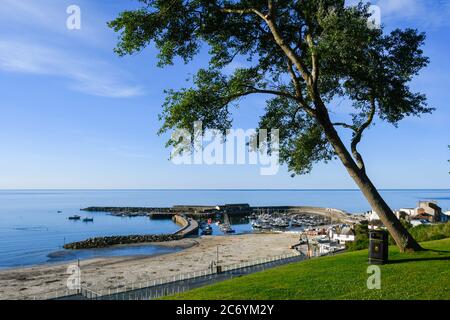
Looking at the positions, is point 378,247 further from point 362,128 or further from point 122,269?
point 122,269

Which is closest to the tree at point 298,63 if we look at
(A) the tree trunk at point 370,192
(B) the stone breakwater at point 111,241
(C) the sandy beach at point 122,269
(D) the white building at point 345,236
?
(A) the tree trunk at point 370,192

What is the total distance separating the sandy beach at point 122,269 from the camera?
117 feet

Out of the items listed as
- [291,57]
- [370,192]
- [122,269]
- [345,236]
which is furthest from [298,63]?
[345,236]

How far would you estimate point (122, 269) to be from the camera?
44125 millimetres

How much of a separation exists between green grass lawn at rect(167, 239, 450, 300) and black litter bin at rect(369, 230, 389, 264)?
331 millimetres

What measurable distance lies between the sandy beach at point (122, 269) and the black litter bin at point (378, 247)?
26921mm

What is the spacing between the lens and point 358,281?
11.4 meters

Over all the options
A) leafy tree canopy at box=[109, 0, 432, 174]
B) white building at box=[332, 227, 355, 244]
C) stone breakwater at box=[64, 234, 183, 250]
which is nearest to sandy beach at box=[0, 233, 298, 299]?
white building at box=[332, 227, 355, 244]

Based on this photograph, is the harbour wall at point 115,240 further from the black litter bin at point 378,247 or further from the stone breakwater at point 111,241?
the black litter bin at point 378,247

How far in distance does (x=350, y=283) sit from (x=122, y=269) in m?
37.9

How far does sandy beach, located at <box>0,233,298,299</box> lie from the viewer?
3562cm

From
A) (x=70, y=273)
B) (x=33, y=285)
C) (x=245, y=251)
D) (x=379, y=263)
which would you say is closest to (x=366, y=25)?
(x=379, y=263)
